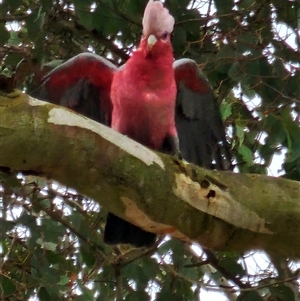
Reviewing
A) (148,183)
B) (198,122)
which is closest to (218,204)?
(148,183)

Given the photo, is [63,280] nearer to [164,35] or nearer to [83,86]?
[83,86]

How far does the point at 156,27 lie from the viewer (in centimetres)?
183

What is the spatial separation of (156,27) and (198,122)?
0.44 metres

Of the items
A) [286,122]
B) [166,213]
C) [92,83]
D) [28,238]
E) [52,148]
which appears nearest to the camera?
[52,148]

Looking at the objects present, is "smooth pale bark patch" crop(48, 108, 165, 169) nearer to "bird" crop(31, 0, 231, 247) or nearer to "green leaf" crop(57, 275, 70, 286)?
"bird" crop(31, 0, 231, 247)

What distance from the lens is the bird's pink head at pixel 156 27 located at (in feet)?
5.71

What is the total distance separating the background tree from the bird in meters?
0.05

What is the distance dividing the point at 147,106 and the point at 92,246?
472 millimetres

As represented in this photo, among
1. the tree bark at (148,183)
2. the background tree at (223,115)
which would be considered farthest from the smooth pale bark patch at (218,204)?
the background tree at (223,115)

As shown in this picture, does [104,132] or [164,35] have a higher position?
[164,35]

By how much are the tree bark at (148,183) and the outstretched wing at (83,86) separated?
79cm

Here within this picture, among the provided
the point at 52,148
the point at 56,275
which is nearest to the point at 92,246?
the point at 56,275

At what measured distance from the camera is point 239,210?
1.30 meters

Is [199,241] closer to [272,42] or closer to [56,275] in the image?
[56,275]
